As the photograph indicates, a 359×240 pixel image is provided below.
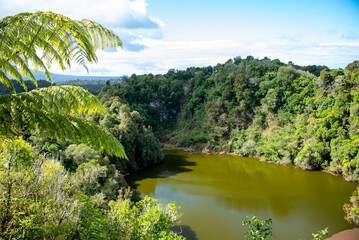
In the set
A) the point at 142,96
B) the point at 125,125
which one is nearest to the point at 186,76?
the point at 142,96

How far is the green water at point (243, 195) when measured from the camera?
13.8 meters

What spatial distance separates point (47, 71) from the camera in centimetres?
326

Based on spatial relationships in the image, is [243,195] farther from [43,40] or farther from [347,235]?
[43,40]

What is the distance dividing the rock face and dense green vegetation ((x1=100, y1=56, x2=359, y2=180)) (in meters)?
9.38

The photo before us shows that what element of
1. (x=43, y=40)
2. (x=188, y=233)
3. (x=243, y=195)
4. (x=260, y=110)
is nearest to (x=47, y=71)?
(x=43, y=40)

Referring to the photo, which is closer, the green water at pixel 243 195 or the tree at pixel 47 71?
the tree at pixel 47 71

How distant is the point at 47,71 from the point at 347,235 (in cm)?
1513

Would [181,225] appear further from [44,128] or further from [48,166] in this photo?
[44,128]

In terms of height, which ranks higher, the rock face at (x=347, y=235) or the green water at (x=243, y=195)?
the rock face at (x=347, y=235)

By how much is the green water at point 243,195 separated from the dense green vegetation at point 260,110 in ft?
9.38

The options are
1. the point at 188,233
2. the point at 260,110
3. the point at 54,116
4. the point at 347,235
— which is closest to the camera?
the point at 54,116

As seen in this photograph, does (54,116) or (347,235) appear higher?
(54,116)

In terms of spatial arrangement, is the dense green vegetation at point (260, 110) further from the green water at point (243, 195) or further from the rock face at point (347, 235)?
the rock face at point (347, 235)

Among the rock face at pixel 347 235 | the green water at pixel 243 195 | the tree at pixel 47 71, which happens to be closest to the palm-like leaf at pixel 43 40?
the tree at pixel 47 71
